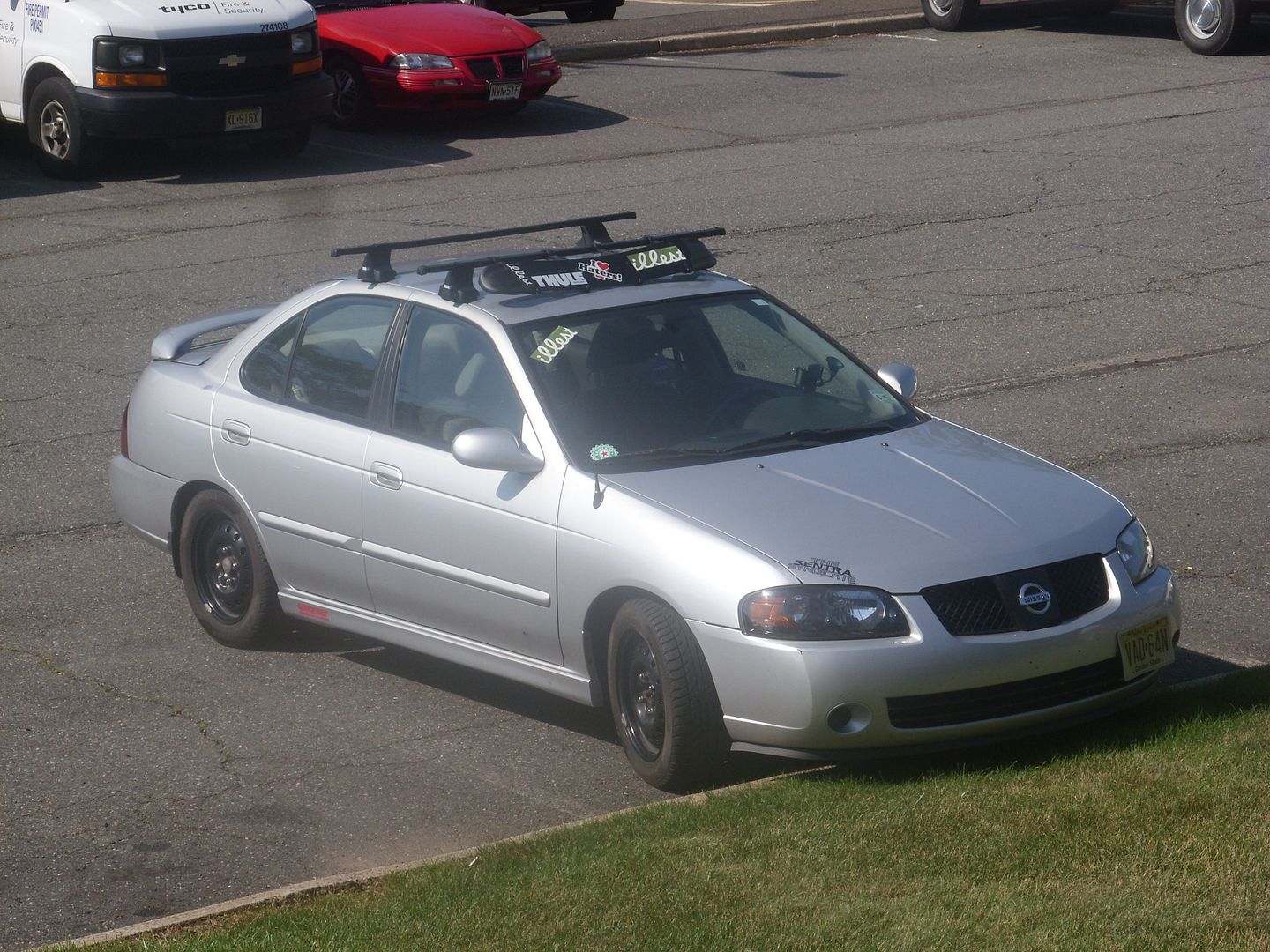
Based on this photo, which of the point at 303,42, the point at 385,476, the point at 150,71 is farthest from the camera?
the point at 303,42

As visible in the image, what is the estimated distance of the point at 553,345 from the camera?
20.7 ft

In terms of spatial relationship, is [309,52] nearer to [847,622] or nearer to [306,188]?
[306,188]

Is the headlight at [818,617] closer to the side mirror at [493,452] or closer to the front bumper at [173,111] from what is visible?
the side mirror at [493,452]

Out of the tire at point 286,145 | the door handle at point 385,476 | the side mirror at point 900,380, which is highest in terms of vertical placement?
the side mirror at point 900,380

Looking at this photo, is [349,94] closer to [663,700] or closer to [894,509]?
[894,509]

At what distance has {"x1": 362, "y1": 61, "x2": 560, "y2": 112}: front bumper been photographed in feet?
59.3

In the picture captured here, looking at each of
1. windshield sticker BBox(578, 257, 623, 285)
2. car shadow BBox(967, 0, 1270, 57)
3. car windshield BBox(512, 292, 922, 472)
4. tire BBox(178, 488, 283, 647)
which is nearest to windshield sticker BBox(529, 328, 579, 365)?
car windshield BBox(512, 292, 922, 472)

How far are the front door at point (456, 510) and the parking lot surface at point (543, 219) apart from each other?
43cm

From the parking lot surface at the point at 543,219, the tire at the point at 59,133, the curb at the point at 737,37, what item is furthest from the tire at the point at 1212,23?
the tire at the point at 59,133

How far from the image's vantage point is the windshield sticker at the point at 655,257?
22.2 ft

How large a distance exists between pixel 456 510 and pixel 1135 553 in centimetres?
227

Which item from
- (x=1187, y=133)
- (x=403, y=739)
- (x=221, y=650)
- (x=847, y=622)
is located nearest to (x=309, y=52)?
(x=1187, y=133)

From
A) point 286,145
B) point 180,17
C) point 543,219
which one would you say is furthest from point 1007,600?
point 286,145

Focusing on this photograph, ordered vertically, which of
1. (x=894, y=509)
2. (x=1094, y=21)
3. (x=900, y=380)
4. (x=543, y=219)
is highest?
(x=1094, y=21)
